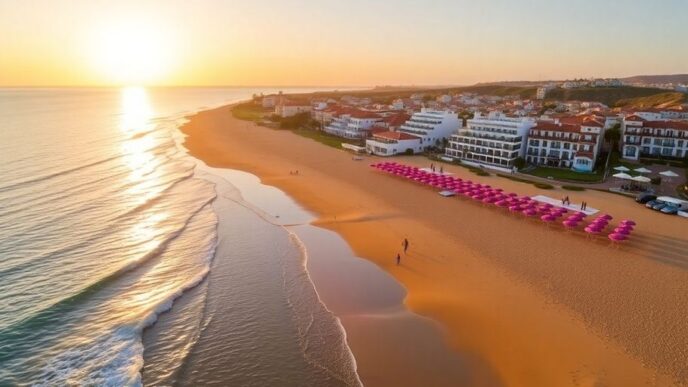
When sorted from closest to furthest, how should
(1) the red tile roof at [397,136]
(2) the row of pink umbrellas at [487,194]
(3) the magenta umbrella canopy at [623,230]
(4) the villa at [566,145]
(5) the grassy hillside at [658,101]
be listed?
1. (3) the magenta umbrella canopy at [623,230]
2. (2) the row of pink umbrellas at [487,194]
3. (4) the villa at [566,145]
4. (1) the red tile roof at [397,136]
5. (5) the grassy hillside at [658,101]

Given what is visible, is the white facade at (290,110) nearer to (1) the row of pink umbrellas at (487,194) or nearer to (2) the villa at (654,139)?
(1) the row of pink umbrellas at (487,194)

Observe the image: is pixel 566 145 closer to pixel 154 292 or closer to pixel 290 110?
pixel 154 292

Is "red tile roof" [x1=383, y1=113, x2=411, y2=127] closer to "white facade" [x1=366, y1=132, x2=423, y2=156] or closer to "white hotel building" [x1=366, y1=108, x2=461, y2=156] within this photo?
"white hotel building" [x1=366, y1=108, x2=461, y2=156]

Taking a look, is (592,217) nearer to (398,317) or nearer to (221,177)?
(398,317)

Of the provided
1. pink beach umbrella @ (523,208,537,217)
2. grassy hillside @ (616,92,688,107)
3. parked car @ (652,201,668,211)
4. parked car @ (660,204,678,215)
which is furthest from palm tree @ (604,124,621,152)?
grassy hillside @ (616,92,688,107)

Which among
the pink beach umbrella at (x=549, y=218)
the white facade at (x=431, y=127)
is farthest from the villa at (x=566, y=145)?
the pink beach umbrella at (x=549, y=218)

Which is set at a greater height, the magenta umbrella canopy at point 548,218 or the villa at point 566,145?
the villa at point 566,145
